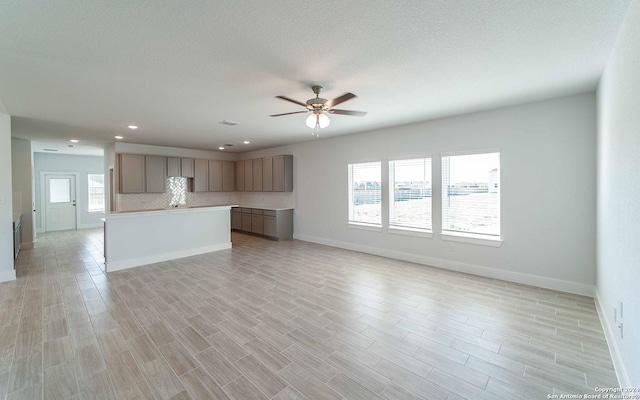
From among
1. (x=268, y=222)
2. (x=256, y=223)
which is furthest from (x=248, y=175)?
(x=268, y=222)

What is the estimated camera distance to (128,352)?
2.32 metres

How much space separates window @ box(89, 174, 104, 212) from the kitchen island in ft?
21.5

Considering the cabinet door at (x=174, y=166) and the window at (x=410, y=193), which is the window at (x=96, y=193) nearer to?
the cabinet door at (x=174, y=166)

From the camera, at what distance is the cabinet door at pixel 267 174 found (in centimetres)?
775

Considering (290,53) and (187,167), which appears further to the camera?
(187,167)

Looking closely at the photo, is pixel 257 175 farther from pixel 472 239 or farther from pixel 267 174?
pixel 472 239

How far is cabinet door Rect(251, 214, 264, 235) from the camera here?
7820mm

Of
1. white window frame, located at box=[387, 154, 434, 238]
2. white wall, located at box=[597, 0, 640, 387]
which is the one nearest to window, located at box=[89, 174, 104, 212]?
white window frame, located at box=[387, 154, 434, 238]

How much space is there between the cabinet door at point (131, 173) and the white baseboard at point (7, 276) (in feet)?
9.31

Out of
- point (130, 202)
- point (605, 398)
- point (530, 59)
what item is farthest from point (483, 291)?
point (130, 202)

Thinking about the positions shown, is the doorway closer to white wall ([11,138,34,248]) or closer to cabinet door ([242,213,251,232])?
white wall ([11,138,34,248])

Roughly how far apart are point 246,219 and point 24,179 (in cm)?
524

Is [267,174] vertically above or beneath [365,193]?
above

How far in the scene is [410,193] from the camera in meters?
5.21
